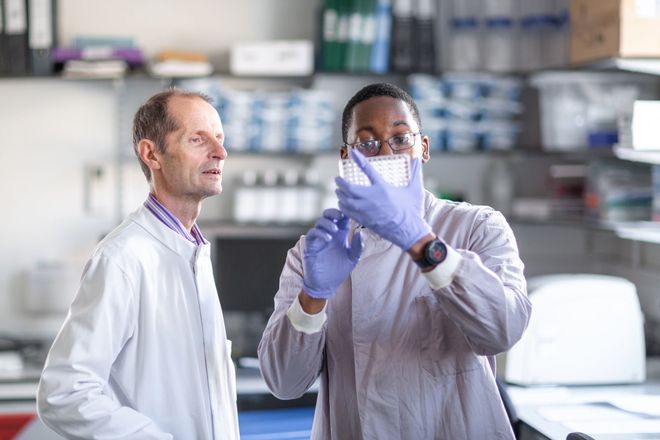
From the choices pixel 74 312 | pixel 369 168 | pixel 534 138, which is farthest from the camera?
pixel 534 138

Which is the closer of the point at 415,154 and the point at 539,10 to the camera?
the point at 415,154

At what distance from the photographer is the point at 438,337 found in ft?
4.87

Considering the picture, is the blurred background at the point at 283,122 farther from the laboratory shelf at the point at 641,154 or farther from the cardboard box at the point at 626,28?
the laboratory shelf at the point at 641,154

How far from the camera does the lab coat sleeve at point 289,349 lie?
144cm

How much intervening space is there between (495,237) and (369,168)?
0.31 metres

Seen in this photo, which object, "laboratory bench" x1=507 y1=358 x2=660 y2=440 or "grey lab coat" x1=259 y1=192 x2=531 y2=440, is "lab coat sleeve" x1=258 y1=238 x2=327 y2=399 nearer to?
"grey lab coat" x1=259 y1=192 x2=531 y2=440

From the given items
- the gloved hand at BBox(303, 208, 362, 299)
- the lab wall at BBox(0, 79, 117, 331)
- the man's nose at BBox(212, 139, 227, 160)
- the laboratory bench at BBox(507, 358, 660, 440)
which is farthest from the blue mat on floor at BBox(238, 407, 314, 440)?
the gloved hand at BBox(303, 208, 362, 299)

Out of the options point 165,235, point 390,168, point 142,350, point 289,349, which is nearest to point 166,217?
point 165,235

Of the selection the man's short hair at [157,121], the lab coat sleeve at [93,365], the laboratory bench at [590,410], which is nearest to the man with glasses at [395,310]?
the lab coat sleeve at [93,365]

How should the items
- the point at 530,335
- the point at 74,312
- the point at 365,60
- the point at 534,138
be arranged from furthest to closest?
the point at 534,138 < the point at 365,60 < the point at 530,335 < the point at 74,312

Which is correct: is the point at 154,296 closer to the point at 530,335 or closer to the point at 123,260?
the point at 123,260

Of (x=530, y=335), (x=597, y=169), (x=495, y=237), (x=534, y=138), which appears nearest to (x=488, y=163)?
(x=534, y=138)

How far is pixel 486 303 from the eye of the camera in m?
1.33

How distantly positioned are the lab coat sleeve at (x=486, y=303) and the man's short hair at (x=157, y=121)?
66 centimetres
